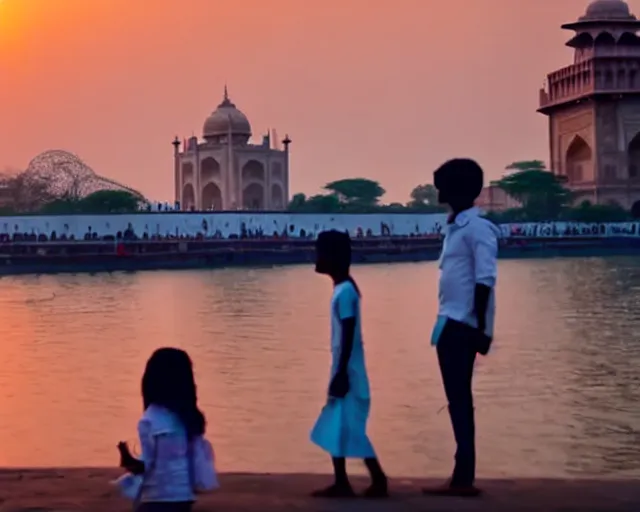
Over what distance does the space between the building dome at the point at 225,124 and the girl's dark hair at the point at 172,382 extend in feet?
185

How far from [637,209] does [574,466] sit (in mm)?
42655

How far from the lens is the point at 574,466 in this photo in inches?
219

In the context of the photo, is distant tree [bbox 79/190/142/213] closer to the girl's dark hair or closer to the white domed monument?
the white domed monument

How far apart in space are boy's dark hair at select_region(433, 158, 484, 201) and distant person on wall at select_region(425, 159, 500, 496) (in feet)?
0.05

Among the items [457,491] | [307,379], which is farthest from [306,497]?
[307,379]

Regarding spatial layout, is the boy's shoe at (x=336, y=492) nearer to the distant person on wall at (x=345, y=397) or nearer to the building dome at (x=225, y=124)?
the distant person on wall at (x=345, y=397)

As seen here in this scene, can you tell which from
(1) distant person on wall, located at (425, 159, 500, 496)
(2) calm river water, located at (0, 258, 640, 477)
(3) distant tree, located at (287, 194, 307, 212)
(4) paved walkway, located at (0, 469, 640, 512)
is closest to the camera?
(4) paved walkway, located at (0, 469, 640, 512)

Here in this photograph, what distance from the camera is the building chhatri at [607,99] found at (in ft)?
153

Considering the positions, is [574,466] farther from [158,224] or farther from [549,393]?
[158,224]

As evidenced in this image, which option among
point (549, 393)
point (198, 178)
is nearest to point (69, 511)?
point (549, 393)

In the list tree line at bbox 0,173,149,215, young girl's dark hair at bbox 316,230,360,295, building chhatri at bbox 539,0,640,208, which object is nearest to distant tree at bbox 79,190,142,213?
tree line at bbox 0,173,149,215

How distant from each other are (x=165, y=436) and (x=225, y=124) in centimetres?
5701

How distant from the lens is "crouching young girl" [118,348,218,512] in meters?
2.96

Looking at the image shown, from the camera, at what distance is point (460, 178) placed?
149 inches
